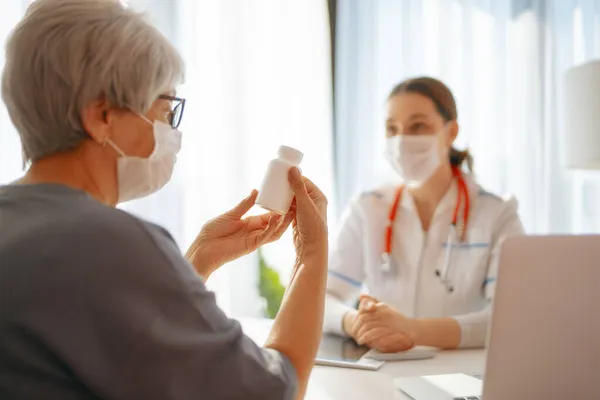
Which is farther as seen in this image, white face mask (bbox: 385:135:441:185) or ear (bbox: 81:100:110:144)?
white face mask (bbox: 385:135:441:185)

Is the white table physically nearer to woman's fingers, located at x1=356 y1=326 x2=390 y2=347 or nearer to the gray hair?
woman's fingers, located at x1=356 y1=326 x2=390 y2=347

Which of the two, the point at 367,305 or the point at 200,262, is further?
the point at 367,305

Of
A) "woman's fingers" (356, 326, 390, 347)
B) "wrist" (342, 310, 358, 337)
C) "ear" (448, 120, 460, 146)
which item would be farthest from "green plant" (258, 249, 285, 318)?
"woman's fingers" (356, 326, 390, 347)

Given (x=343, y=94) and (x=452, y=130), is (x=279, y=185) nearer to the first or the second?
(x=452, y=130)

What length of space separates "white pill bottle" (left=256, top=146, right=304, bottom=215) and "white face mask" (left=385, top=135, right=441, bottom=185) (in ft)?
3.71

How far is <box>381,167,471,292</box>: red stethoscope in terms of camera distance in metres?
2.09

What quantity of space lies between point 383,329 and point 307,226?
1.84 feet

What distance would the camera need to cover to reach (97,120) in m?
0.94

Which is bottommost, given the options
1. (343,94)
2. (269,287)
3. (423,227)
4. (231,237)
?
(269,287)

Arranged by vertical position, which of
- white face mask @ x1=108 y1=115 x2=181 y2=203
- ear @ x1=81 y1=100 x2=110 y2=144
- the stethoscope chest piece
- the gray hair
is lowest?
the stethoscope chest piece

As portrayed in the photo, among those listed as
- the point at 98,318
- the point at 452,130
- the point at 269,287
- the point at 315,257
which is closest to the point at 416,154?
the point at 452,130

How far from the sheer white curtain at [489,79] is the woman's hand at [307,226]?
6.21 feet

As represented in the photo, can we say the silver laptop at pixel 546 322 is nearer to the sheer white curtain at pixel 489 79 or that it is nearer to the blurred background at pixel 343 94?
the blurred background at pixel 343 94

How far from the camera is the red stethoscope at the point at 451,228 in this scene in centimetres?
209
